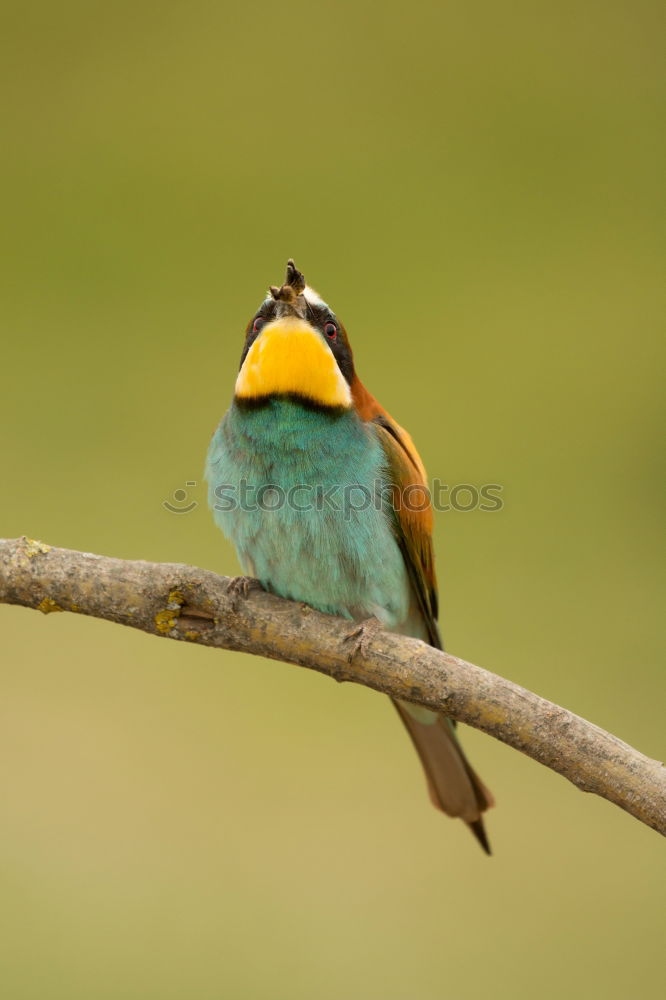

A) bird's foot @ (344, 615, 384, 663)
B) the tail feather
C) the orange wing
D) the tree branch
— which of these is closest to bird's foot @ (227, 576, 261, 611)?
the tree branch

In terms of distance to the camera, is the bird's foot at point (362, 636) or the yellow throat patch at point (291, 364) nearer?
the bird's foot at point (362, 636)

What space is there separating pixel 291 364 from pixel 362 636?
37 centimetres

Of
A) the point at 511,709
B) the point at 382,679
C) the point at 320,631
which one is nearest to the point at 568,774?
the point at 511,709

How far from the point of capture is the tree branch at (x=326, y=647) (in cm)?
115

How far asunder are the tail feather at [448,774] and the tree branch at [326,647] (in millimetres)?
315

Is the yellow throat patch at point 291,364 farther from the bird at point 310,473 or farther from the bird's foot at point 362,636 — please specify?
the bird's foot at point 362,636

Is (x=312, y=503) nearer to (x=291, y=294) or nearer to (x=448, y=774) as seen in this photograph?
(x=291, y=294)

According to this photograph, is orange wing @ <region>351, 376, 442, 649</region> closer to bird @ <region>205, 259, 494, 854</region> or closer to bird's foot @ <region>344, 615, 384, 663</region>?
bird @ <region>205, 259, 494, 854</region>

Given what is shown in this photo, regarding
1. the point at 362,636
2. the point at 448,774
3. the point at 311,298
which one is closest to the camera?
the point at 362,636

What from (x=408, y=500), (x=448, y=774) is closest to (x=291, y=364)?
(x=408, y=500)

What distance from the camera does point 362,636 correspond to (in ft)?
4.17

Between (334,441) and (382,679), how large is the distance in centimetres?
34

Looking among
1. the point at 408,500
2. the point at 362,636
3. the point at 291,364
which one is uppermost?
the point at 291,364

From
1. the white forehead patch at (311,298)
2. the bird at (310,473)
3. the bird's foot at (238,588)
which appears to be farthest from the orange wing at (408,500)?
the bird's foot at (238,588)
